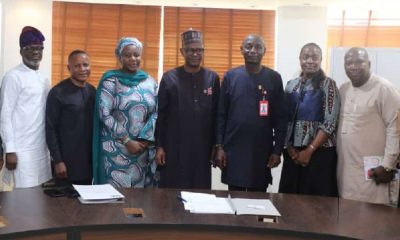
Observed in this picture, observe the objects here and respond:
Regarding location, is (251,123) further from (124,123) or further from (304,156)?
(124,123)

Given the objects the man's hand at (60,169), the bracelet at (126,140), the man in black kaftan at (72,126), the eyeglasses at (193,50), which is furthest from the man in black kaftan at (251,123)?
the man's hand at (60,169)

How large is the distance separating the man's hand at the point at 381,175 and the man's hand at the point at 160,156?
50.6 inches

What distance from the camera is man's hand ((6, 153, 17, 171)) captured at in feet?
9.77

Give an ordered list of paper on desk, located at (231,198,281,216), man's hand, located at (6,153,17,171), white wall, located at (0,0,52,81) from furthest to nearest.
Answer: white wall, located at (0,0,52,81) < man's hand, located at (6,153,17,171) < paper on desk, located at (231,198,281,216)

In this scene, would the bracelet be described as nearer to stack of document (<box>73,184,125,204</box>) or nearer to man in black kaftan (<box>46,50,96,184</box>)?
man in black kaftan (<box>46,50,96,184</box>)

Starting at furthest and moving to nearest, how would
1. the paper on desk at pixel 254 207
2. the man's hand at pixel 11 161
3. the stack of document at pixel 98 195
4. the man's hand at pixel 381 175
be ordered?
the man's hand at pixel 11 161, the man's hand at pixel 381 175, the stack of document at pixel 98 195, the paper on desk at pixel 254 207

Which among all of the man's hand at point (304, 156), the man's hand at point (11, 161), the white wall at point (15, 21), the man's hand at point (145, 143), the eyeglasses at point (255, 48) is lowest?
the man's hand at point (11, 161)

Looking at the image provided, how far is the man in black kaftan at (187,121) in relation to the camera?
3.11 m

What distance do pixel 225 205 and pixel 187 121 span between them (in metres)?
0.97

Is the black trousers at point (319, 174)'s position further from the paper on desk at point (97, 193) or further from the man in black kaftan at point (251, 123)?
the paper on desk at point (97, 193)

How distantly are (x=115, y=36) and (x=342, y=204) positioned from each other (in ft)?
15.4

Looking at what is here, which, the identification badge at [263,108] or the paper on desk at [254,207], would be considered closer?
the paper on desk at [254,207]

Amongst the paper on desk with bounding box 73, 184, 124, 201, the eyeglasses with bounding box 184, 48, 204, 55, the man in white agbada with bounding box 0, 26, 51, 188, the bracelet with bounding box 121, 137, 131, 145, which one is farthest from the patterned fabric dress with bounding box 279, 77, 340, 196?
the man in white agbada with bounding box 0, 26, 51, 188

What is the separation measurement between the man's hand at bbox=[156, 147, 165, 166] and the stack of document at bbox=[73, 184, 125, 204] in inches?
27.8
